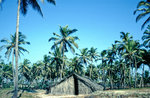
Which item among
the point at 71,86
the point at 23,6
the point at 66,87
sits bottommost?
the point at 66,87

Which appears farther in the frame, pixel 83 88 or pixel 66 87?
pixel 66 87

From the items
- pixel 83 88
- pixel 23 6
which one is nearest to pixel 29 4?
pixel 23 6

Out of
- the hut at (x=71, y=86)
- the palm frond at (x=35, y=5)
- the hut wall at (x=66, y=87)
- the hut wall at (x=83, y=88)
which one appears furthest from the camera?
the hut wall at (x=66, y=87)

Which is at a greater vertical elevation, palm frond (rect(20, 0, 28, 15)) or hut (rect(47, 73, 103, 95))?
palm frond (rect(20, 0, 28, 15))

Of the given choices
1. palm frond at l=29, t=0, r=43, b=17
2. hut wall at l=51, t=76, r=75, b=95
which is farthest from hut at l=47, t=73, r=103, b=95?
palm frond at l=29, t=0, r=43, b=17

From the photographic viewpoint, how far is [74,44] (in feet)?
76.7

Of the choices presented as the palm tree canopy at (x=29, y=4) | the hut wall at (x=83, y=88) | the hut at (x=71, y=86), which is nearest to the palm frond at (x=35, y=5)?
the palm tree canopy at (x=29, y=4)

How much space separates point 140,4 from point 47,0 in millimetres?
12346

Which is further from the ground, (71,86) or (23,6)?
(23,6)

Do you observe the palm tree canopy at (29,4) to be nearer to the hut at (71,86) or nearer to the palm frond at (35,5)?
the palm frond at (35,5)

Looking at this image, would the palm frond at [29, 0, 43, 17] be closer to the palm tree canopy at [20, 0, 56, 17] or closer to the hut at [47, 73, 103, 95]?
the palm tree canopy at [20, 0, 56, 17]

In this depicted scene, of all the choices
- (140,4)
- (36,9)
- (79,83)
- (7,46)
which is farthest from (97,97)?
(7,46)

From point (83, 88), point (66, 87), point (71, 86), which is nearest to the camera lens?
point (83, 88)

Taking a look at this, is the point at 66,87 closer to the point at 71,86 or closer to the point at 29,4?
the point at 71,86
